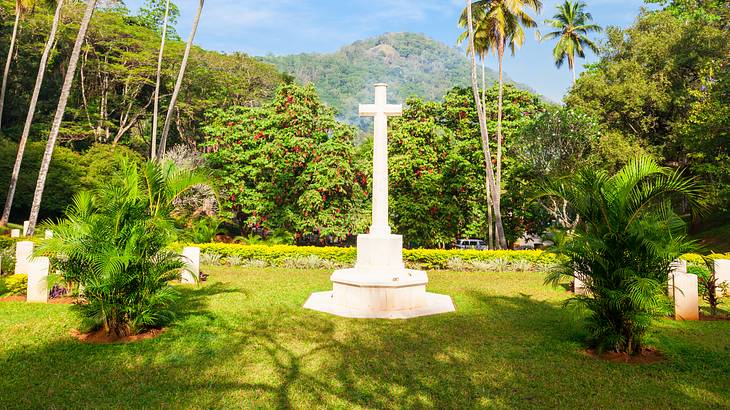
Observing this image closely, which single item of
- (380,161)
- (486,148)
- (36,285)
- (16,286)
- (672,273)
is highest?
(486,148)

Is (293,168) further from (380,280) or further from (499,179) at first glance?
(380,280)

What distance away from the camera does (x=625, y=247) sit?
21.7ft

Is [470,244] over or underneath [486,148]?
underneath

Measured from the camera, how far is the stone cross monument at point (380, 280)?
31.4ft

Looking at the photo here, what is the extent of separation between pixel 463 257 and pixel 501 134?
8.78 meters

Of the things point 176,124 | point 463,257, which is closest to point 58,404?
point 463,257

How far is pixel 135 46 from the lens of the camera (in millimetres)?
32531

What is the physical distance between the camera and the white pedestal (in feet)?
31.3

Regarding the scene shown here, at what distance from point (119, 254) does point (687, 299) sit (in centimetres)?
1069

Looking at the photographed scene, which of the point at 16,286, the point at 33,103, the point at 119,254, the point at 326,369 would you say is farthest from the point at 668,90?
the point at 33,103

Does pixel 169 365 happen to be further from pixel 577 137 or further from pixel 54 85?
pixel 54 85

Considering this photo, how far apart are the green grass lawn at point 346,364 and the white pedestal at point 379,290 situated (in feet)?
1.93

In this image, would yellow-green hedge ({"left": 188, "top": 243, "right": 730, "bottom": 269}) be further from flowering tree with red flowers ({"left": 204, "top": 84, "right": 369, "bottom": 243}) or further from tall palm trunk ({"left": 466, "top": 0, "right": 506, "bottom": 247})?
flowering tree with red flowers ({"left": 204, "top": 84, "right": 369, "bottom": 243})

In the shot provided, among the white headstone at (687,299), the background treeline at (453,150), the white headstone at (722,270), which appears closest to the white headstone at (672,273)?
the white headstone at (687,299)
